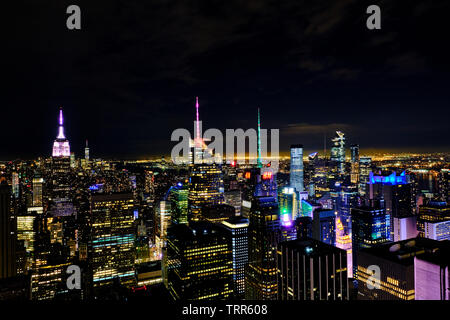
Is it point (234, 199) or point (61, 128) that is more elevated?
point (61, 128)

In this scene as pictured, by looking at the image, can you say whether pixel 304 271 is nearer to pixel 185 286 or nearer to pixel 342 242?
pixel 185 286

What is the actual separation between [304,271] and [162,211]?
2109cm

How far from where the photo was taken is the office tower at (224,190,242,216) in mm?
35594

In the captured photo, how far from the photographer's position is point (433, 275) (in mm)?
9484

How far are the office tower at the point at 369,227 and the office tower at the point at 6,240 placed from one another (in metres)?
26.4

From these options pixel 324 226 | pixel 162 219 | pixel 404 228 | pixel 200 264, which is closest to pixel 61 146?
pixel 162 219

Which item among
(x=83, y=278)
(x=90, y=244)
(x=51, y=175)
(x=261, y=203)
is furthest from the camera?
(x=51, y=175)

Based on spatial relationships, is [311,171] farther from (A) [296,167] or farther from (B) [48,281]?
(B) [48,281]

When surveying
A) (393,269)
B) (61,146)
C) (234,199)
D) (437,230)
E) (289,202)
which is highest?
(61,146)

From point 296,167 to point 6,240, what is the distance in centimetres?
3489

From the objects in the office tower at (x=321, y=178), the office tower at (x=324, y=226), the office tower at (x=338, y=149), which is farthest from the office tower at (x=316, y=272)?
the office tower at (x=338, y=149)

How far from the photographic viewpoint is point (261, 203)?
20109 millimetres

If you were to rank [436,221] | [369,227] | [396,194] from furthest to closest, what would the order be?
[396,194] → [369,227] → [436,221]
